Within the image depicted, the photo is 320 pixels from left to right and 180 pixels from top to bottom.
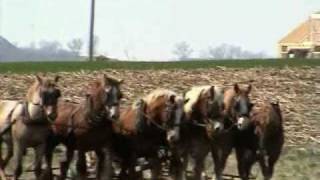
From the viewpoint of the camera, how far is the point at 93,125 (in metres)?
13.4

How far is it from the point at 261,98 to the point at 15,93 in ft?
22.9

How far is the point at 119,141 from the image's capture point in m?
13.7

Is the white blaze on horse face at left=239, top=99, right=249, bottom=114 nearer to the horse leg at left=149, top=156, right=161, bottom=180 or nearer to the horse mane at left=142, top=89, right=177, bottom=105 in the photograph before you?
the horse mane at left=142, top=89, right=177, bottom=105

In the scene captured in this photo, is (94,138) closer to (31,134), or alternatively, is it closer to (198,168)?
(31,134)

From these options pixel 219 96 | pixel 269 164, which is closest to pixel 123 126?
pixel 219 96

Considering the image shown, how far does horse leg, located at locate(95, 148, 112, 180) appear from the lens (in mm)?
13297

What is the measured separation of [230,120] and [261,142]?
3.03ft

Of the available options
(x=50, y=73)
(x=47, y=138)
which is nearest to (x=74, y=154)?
(x=47, y=138)

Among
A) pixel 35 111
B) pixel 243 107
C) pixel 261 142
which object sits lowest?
pixel 261 142

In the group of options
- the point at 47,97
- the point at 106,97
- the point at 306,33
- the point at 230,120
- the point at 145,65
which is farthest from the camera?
the point at 306,33

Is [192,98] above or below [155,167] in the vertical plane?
above

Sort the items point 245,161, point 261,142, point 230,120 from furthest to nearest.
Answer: point 245,161 → point 261,142 → point 230,120

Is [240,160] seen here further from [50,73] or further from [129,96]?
[50,73]

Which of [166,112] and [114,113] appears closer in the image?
[114,113]
